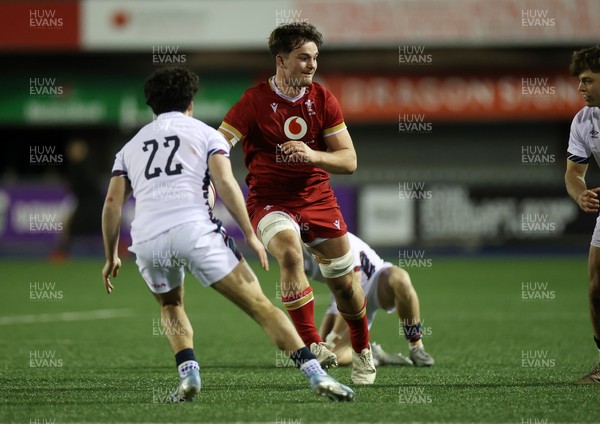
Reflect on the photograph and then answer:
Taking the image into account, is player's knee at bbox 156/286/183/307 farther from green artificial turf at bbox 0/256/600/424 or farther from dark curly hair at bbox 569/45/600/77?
dark curly hair at bbox 569/45/600/77

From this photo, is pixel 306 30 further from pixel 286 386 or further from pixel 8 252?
pixel 8 252

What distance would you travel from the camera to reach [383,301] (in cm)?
801

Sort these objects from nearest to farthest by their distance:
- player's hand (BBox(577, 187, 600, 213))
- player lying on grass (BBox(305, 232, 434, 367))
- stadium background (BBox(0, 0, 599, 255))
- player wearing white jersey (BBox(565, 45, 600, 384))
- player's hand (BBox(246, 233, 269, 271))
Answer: player's hand (BBox(246, 233, 269, 271)) < player's hand (BBox(577, 187, 600, 213)) < player wearing white jersey (BBox(565, 45, 600, 384)) < player lying on grass (BBox(305, 232, 434, 367)) < stadium background (BBox(0, 0, 599, 255))

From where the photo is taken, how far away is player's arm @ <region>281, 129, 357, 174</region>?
19.5 ft

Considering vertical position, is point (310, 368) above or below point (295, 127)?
below

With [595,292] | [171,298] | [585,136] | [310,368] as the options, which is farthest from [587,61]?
[171,298]

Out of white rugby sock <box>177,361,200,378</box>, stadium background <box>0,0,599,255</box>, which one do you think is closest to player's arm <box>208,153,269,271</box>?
white rugby sock <box>177,361,200,378</box>

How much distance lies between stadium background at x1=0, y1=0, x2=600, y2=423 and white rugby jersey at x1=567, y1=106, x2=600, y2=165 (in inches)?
334

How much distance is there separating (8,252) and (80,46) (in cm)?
548

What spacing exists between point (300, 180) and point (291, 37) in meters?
0.96

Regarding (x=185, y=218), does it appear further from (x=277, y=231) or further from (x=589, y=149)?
(x=589, y=149)

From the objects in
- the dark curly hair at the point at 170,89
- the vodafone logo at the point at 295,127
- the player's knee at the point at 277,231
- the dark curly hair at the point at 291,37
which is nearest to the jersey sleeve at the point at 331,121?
the vodafone logo at the point at 295,127

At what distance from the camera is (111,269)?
232 inches

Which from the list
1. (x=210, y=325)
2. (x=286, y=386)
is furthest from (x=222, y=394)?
(x=210, y=325)
